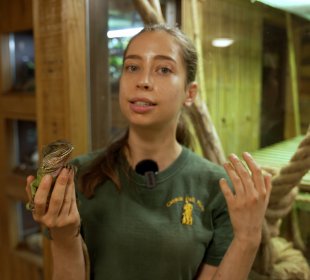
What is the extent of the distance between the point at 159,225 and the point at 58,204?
276mm

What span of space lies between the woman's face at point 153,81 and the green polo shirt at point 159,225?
15 centimetres

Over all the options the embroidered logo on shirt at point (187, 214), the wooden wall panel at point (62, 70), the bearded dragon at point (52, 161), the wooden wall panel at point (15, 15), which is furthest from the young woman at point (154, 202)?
the wooden wall panel at point (15, 15)

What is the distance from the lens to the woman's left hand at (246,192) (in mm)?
771

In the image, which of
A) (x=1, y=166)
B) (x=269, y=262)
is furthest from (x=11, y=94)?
(x=269, y=262)

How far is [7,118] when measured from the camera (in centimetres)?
214

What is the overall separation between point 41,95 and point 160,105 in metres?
0.76

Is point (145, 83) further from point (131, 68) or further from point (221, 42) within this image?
point (221, 42)

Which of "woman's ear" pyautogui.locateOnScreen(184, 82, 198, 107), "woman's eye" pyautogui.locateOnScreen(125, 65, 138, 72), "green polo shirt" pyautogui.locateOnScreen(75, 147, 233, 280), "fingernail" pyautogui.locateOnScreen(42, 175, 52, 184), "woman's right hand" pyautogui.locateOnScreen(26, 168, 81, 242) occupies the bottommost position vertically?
"green polo shirt" pyautogui.locateOnScreen(75, 147, 233, 280)

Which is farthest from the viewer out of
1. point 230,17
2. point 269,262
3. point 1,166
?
point 1,166

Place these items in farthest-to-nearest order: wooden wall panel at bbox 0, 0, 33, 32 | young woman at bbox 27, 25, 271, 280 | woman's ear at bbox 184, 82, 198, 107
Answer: wooden wall panel at bbox 0, 0, 33, 32
woman's ear at bbox 184, 82, 198, 107
young woman at bbox 27, 25, 271, 280

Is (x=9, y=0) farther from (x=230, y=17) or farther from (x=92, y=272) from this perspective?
(x=92, y=272)

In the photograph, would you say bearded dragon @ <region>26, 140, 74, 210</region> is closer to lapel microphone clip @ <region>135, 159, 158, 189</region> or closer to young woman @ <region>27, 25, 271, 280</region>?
young woman @ <region>27, 25, 271, 280</region>

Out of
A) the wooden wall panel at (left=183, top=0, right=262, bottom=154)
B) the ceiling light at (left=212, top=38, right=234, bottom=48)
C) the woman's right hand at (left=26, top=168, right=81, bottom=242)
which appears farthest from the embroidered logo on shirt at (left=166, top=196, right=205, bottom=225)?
the ceiling light at (left=212, top=38, right=234, bottom=48)

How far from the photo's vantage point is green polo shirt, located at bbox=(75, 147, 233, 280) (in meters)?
0.91
